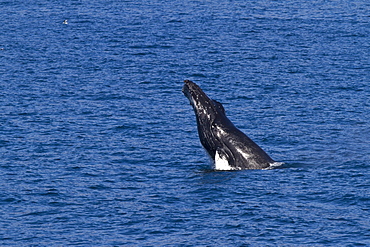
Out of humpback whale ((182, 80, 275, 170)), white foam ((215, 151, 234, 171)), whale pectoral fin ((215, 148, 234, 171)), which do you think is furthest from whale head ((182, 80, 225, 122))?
white foam ((215, 151, 234, 171))

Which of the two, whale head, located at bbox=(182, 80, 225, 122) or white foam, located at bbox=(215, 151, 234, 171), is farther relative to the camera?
whale head, located at bbox=(182, 80, 225, 122)

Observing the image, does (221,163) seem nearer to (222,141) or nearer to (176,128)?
(222,141)

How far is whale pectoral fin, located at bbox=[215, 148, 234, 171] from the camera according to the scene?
33.0 meters

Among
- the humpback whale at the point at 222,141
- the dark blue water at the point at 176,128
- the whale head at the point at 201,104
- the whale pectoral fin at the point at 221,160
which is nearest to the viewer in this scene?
the dark blue water at the point at 176,128

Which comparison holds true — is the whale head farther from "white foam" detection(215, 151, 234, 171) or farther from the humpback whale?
"white foam" detection(215, 151, 234, 171)

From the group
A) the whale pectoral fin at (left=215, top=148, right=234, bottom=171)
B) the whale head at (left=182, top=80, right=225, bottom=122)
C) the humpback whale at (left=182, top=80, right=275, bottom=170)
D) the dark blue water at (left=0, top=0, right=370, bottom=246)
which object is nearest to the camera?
the dark blue water at (left=0, top=0, right=370, bottom=246)

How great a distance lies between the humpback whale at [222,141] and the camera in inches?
1303

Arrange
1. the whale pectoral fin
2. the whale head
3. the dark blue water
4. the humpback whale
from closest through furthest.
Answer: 1. the dark blue water
2. the whale pectoral fin
3. the humpback whale
4. the whale head

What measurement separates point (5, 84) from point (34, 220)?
1173 inches

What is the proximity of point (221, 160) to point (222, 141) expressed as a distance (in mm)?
844

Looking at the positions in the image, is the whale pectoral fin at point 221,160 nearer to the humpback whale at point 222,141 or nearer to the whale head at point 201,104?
the humpback whale at point 222,141

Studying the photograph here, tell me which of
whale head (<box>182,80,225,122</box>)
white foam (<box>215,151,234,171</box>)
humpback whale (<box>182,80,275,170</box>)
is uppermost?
whale head (<box>182,80,225,122</box>)

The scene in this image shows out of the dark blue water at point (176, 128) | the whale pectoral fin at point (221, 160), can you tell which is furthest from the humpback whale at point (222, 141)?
the dark blue water at point (176, 128)

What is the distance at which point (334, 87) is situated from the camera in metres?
54.5
